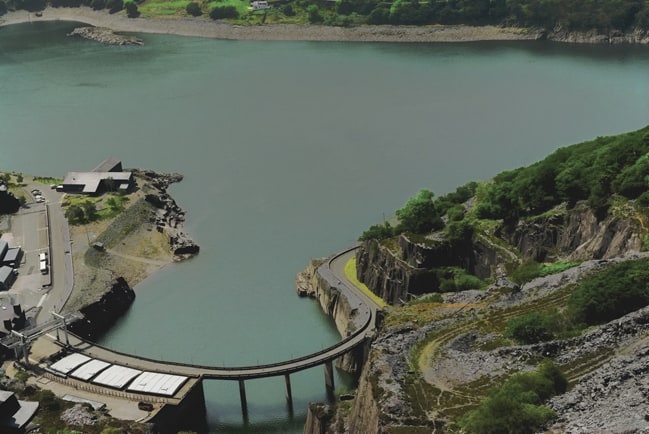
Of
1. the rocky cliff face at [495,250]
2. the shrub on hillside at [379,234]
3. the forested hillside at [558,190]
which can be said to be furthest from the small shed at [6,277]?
the forested hillside at [558,190]

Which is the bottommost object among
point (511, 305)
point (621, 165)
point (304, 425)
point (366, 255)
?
point (304, 425)

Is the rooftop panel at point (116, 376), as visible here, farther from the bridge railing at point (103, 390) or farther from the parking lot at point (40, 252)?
the parking lot at point (40, 252)

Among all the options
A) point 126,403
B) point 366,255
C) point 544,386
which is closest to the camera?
point 544,386

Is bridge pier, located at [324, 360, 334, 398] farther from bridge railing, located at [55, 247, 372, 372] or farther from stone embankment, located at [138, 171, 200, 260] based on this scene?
stone embankment, located at [138, 171, 200, 260]

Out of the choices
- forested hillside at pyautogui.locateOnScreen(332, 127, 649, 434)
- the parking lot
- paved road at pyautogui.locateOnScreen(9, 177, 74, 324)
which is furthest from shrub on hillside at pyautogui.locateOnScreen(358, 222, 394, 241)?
the parking lot

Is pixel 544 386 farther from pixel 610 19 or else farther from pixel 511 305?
pixel 610 19

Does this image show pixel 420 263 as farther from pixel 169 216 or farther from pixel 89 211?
pixel 89 211

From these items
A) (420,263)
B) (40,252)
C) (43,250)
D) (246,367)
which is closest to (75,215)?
(43,250)

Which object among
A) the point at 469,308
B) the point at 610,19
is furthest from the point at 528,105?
the point at 469,308
